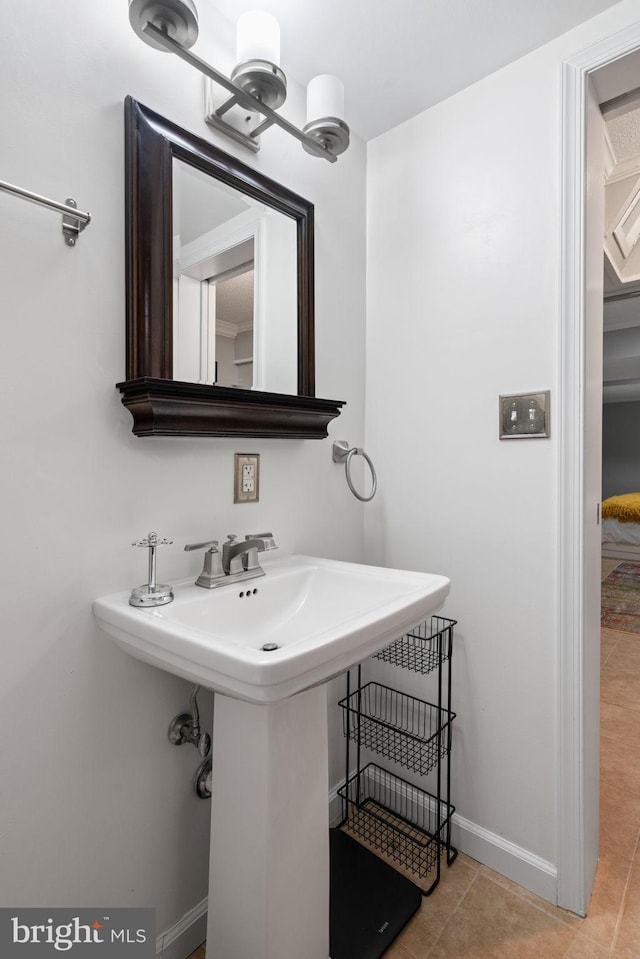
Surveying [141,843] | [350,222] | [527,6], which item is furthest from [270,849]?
[527,6]

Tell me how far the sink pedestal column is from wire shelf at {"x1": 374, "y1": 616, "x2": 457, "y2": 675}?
0.56 metres

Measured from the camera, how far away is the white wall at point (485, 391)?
50.3 inches

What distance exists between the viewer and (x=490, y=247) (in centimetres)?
138

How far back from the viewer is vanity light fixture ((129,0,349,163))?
883 mm

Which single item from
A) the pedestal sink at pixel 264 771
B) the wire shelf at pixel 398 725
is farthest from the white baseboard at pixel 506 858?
the pedestal sink at pixel 264 771

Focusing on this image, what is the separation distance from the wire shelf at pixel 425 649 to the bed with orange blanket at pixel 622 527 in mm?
4568

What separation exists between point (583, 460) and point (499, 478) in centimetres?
23

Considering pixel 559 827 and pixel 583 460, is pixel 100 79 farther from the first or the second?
pixel 559 827

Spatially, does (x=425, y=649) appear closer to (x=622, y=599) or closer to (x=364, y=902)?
(x=364, y=902)

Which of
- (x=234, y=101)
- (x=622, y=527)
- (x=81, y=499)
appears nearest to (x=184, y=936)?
(x=81, y=499)

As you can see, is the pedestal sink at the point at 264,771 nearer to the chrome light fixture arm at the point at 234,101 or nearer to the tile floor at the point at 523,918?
the tile floor at the point at 523,918

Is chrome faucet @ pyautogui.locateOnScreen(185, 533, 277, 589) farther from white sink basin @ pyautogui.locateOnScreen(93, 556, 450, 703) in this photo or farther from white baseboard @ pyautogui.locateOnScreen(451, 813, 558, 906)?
white baseboard @ pyautogui.locateOnScreen(451, 813, 558, 906)

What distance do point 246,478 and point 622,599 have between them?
399cm

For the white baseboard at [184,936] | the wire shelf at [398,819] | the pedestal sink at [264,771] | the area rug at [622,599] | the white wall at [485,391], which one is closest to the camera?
the pedestal sink at [264,771]
